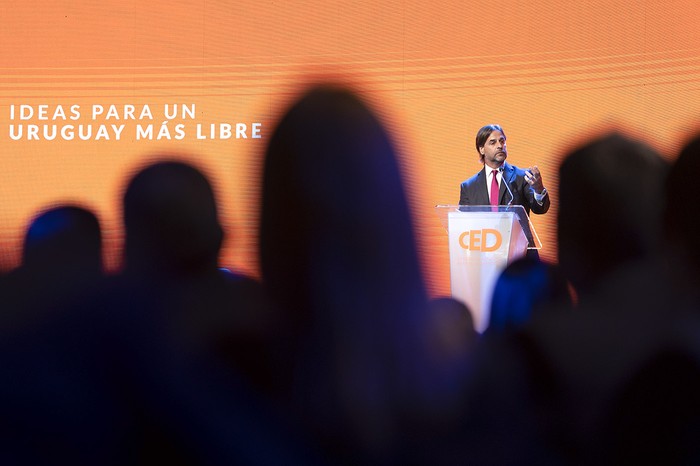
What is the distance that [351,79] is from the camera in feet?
9.16

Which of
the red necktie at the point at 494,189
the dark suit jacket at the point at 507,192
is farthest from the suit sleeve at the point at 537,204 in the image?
the red necktie at the point at 494,189

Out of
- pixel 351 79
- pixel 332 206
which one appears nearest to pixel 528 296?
pixel 332 206

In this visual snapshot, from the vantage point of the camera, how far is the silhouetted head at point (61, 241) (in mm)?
2814

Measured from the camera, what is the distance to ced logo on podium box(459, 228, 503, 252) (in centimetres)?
237

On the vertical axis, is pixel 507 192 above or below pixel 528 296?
above

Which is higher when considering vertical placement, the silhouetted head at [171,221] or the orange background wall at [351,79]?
the orange background wall at [351,79]

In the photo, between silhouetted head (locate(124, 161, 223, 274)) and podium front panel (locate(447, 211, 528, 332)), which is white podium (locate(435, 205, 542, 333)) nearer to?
podium front panel (locate(447, 211, 528, 332))

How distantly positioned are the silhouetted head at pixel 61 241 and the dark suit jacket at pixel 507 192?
140 cm

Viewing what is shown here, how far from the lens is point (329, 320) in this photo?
2.71 m

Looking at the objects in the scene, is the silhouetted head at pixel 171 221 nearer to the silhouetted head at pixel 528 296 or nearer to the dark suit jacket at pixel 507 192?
the dark suit jacket at pixel 507 192

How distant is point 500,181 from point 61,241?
1.67m

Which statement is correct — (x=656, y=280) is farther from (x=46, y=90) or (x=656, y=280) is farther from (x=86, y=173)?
(x=46, y=90)

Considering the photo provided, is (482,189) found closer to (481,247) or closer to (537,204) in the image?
(537,204)

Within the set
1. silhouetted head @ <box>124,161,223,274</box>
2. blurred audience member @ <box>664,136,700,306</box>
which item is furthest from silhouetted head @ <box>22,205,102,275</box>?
blurred audience member @ <box>664,136,700,306</box>
